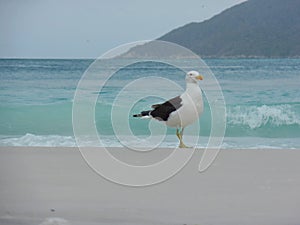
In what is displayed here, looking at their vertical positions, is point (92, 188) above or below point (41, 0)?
below

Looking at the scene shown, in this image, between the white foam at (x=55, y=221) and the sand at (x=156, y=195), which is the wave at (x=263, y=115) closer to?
the sand at (x=156, y=195)

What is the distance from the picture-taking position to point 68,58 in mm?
5395

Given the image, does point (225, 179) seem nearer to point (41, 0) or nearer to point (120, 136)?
point (120, 136)

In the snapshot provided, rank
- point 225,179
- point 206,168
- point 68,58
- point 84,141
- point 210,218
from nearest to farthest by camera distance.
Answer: point 210,218 < point 225,179 < point 206,168 < point 84,141 < point 68,58

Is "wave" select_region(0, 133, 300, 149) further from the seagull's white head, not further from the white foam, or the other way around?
the white foam

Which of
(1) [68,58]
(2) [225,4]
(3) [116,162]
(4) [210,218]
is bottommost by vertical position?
(4) [210,218]

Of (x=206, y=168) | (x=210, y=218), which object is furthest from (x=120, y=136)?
(x=210, y=218)

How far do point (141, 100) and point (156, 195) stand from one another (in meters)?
2.67

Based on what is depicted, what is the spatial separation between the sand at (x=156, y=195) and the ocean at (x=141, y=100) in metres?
1.55

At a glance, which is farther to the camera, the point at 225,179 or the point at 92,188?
the point at 225,179

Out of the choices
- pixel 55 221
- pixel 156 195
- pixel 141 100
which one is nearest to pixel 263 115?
pixel 141 100

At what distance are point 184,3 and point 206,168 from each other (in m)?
2.42

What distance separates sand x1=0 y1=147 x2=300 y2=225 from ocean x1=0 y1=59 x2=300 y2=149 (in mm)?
1550

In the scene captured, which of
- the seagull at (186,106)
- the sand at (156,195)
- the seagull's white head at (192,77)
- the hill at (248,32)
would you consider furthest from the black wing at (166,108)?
the hill at (248,32)
